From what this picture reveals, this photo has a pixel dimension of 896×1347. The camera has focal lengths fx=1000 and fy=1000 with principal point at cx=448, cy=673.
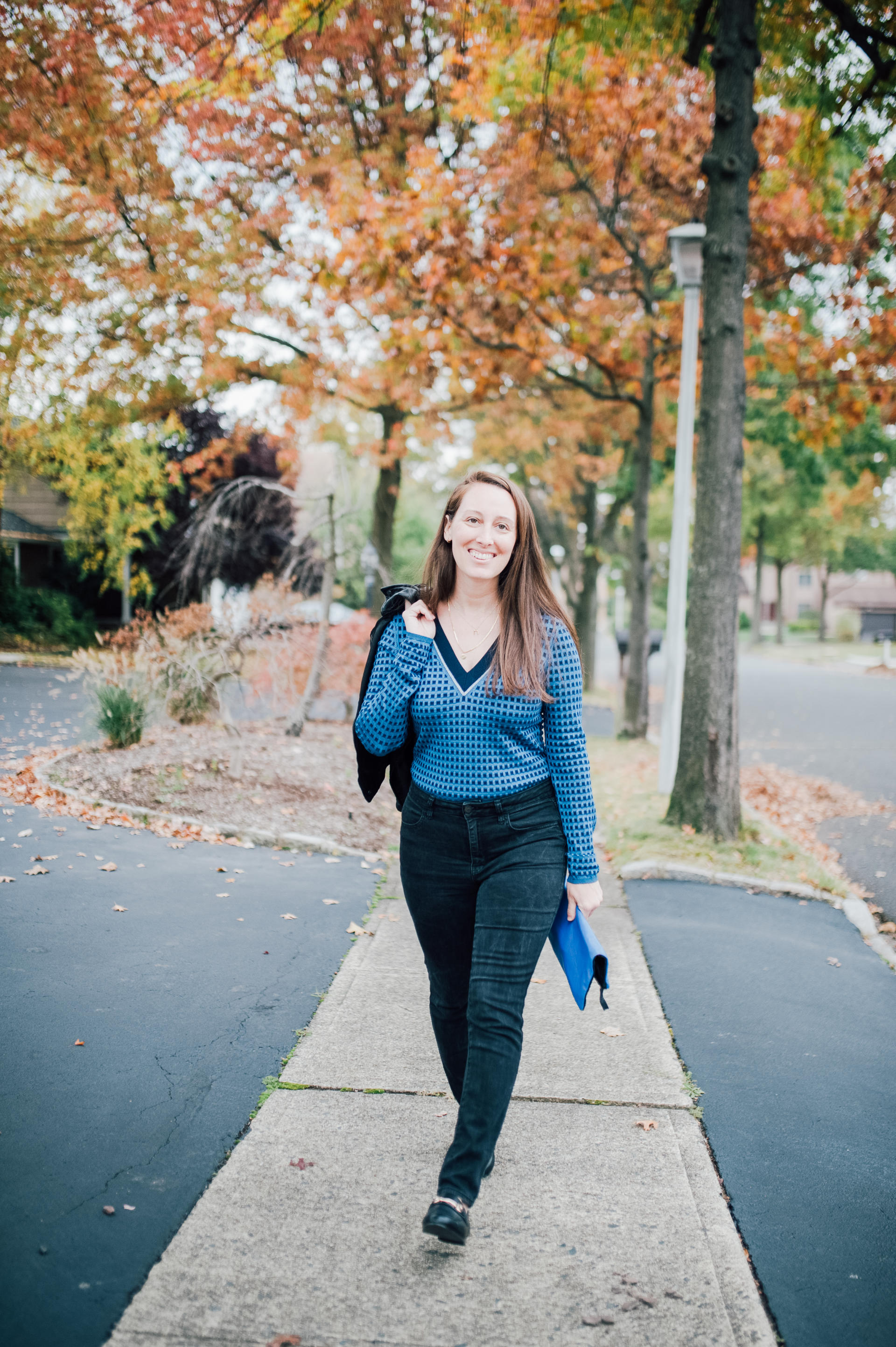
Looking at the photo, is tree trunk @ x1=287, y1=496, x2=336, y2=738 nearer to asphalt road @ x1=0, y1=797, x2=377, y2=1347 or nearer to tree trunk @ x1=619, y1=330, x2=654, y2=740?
asphalt road @ x1=0, y1=797, x2=377, y2=1347

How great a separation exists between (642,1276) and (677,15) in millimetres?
9131

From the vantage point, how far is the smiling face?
2.82m

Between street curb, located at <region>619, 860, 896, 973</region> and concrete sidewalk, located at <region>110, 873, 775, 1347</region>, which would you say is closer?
concrete sidewalk, located at <region>110, 873, 775, 1347</region>

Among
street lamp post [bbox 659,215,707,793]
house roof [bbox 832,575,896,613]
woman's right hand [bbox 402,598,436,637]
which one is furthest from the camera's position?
house roof [bbox 832,575,896,613]

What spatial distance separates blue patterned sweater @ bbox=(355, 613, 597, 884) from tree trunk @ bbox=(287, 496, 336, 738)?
710 cm

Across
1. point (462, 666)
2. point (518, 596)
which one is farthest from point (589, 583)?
point (462, 666)

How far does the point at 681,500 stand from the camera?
362 inches

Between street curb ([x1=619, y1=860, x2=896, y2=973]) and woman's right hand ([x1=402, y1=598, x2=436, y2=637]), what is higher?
woman's right hand ([x1=402, y1=598, x2=436, y2=637])

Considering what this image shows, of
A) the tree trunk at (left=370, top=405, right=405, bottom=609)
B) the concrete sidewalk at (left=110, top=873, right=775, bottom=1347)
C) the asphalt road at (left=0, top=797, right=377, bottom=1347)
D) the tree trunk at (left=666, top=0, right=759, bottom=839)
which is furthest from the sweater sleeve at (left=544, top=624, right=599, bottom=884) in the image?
the tree trunk at (left=370, top=405, right=405, bottom=609)

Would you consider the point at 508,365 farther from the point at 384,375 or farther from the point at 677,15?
the point at 677,15

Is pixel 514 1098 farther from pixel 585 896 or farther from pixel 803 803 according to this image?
pixel 803 803

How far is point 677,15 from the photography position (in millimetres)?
8266

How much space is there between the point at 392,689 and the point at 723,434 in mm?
5480

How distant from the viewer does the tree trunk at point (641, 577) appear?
44.0ft
